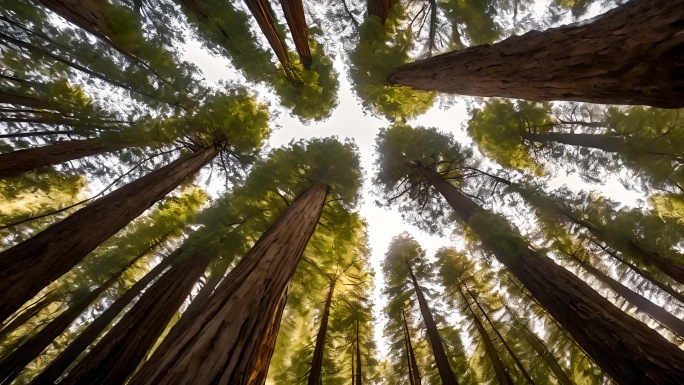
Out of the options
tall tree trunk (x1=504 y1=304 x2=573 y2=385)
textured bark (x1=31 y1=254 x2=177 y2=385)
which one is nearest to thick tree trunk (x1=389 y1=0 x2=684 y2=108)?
tall tree trunk (x1=504 y1=304 x2=573 y2=385)

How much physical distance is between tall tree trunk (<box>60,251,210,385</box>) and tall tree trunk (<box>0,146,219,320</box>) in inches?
60.4

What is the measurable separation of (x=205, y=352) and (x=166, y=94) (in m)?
9.51

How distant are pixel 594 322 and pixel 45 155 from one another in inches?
460

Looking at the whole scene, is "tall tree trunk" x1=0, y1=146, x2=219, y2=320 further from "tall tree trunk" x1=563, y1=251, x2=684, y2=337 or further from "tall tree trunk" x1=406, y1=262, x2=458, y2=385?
"tall tree trunk" x1=563, y1=251, x2=684, y2=337

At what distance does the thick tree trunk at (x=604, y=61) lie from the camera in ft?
5.67

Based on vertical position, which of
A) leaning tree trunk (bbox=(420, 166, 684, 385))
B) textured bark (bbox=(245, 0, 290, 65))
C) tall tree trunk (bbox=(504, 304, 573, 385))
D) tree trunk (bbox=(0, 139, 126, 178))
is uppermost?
textured bark (bbox=(245, 0, 290, 65))

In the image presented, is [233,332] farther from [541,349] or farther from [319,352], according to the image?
[541,349]

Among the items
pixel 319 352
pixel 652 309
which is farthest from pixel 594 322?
pixel 652 309

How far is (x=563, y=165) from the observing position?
10.4m

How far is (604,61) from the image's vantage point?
2.13m

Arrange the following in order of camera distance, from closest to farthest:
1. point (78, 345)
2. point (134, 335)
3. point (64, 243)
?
point (64, 243)
point (134, 335)
point (78, 345)

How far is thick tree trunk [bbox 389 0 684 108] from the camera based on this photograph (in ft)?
5.67

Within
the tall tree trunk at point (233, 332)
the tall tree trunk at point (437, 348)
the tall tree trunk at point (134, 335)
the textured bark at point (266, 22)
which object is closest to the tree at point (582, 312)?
the tall tree trunk at point (437, 348)

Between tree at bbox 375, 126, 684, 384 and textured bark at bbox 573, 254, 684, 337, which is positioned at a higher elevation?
textured bark at bbox 573, 254, 684, 337
